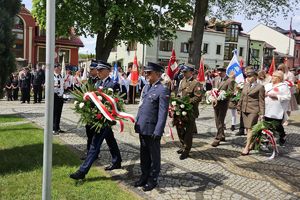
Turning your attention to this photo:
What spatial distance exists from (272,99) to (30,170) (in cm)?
597

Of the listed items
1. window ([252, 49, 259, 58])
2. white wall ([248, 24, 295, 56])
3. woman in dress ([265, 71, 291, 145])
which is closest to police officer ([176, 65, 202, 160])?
woman in dress ([265, 71, 291, 145])

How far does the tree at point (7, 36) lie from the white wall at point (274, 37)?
76356 mm

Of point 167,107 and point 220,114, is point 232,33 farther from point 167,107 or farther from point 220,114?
point 167,107

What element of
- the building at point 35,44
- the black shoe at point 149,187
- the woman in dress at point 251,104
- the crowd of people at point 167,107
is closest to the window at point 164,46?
the building at point 35,44

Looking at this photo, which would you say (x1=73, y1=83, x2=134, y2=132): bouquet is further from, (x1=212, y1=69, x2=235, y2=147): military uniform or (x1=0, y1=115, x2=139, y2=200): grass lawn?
(x1=212, y1=69, x2=235, y2=147): military uniform

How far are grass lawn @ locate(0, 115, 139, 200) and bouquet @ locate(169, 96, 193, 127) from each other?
7.01 ft

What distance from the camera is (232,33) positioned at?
209ft

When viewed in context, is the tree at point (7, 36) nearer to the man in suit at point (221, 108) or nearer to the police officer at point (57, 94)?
the police officer at point (57, 94)

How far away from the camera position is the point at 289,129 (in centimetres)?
1265

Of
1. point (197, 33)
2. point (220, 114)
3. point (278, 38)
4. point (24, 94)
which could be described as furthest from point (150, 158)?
point (278, 38)

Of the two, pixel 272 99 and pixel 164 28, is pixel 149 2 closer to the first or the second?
pixel 164 28

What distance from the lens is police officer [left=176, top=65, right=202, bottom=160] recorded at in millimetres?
8086

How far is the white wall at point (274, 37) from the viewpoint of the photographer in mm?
76938

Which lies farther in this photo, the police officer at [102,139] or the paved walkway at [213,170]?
the police officer at [102,139]
